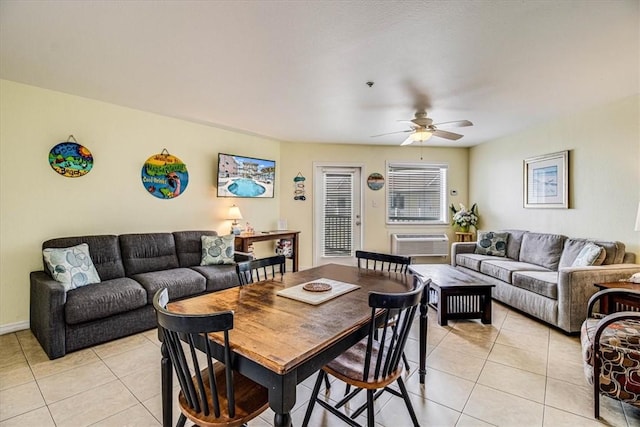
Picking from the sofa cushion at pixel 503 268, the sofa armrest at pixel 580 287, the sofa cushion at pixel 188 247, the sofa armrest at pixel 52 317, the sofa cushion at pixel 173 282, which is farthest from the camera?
the sofa cushion at pixel 188 247

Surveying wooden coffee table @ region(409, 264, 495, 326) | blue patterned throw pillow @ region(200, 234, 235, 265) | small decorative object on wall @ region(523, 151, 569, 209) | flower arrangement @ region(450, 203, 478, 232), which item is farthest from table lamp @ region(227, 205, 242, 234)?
small decorative object on wall @ region(523, 151, 569, 209)

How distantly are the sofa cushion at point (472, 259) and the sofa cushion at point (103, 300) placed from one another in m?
4.30

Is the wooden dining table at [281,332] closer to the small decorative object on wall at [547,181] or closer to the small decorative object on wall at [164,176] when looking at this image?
the small decorative object on wall at [164,176]

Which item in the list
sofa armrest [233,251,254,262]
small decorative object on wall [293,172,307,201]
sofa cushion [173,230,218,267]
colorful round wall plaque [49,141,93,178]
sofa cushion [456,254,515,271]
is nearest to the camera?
colorful round wall plaque [49,141,93,178]

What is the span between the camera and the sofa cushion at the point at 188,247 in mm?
3848

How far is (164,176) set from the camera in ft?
13.3

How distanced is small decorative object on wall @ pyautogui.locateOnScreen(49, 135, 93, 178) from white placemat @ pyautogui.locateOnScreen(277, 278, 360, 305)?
302 cm

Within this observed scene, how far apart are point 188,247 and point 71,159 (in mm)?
1585

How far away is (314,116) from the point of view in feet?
13.1

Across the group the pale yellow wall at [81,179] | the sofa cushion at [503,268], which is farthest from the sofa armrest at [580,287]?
the pale yellow wall at [81,179]

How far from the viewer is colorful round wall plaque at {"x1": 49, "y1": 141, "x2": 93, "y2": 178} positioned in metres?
3.15

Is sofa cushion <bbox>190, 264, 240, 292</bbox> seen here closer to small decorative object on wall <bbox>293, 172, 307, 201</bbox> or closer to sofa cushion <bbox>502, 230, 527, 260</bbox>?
small decorative object on wall <bbox>293, 172, 307, 201</bbox>

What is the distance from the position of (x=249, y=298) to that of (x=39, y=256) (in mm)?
2852

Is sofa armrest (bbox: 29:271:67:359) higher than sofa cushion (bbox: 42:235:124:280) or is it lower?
lower
